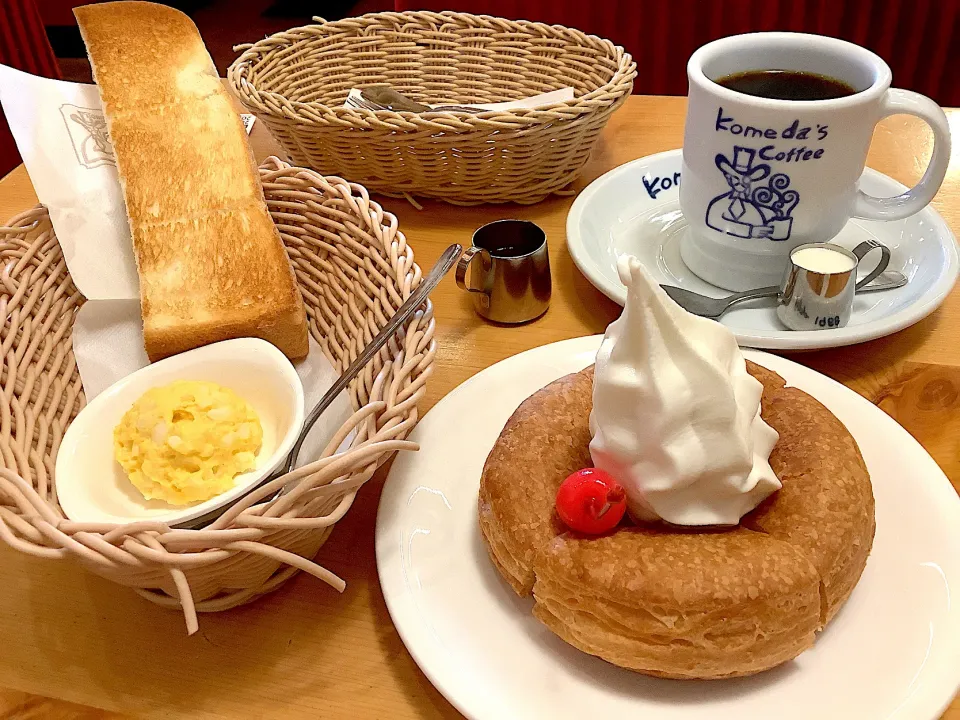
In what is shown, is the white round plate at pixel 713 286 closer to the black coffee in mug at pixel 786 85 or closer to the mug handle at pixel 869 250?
the mug handle at pixel 869 250

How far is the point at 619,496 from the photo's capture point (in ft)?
2.04

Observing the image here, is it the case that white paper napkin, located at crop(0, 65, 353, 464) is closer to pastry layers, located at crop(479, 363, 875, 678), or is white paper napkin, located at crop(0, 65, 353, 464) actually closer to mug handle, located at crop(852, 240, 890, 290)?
pastry layers, located at crop(479, 363, 875, 678)

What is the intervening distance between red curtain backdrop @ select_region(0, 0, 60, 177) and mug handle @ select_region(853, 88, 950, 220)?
2455 millimetres

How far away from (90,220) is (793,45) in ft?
3.11

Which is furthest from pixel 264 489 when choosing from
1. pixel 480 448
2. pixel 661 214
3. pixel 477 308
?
pixel 661 214

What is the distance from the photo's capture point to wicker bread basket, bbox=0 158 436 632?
55cm

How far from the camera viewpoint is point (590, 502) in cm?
61

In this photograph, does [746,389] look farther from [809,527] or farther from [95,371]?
[95,371]

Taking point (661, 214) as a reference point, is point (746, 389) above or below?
above

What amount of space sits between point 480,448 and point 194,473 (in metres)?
0.28

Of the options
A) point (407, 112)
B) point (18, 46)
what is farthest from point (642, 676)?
point (18, 46)

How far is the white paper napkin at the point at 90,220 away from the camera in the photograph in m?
0.90

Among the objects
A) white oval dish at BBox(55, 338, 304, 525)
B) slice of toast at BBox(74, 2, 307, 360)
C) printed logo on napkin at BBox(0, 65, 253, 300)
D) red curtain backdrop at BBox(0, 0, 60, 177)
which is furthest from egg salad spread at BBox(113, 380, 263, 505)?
red curtain backdrop at BBox(0, 0, 60, 177)

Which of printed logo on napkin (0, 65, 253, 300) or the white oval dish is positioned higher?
printed logo on napkin (0, 65, 253, 300)
